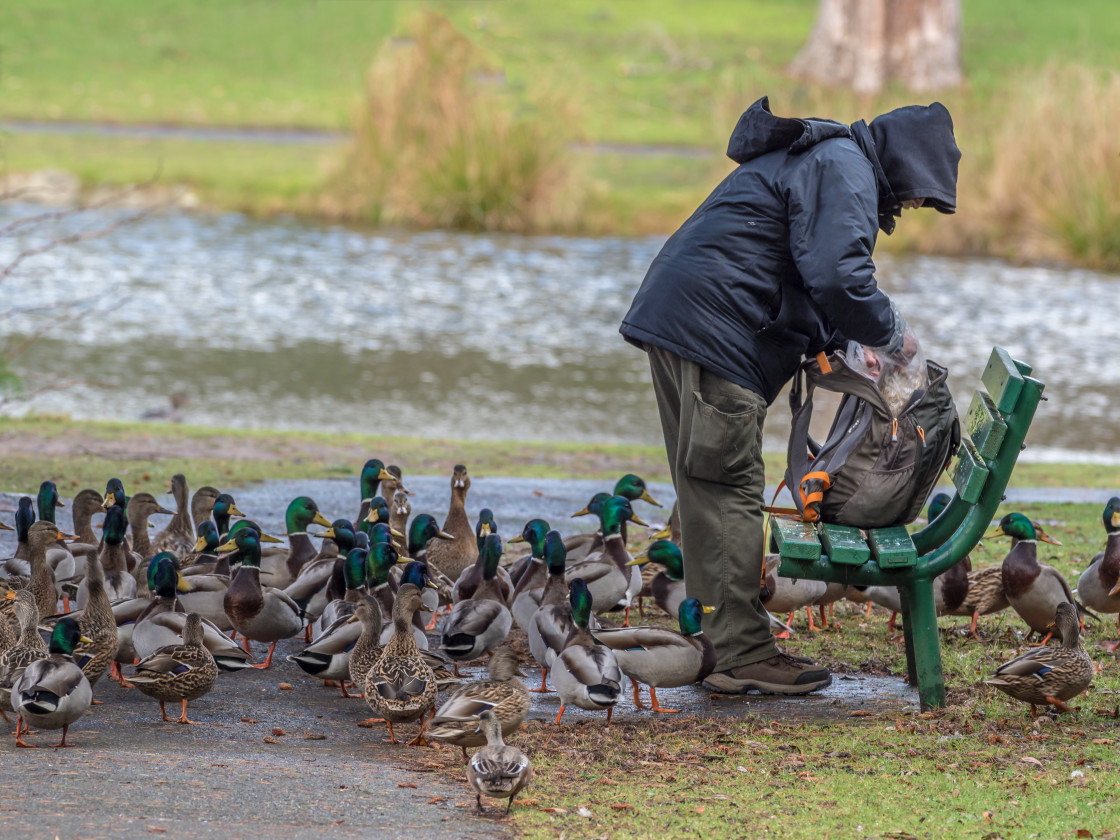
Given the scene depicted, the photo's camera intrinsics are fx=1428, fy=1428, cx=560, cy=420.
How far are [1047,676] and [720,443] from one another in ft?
5.02

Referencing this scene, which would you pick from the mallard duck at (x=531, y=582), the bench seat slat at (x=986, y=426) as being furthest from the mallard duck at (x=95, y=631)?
the bench seat slat at (x=986, y=426)

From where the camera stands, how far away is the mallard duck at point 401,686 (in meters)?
5.36

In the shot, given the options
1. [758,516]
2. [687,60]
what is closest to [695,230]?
[758,516]

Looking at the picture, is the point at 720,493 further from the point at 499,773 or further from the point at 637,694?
the point at 499,773

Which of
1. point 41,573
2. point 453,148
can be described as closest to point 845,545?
point 41,573

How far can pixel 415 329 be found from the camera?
756 inches

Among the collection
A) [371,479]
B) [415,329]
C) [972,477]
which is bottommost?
[371,479]

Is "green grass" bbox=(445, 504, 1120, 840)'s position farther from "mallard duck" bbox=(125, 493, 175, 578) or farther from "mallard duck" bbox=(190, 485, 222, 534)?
"mallard duck" bbox=(190, 485, 222, 534)

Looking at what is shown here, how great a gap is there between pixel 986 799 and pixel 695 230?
241 cm

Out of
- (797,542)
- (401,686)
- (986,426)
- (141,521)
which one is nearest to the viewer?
(401,686)

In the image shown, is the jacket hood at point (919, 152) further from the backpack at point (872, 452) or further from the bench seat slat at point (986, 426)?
the bench seat slat at point (986, 426)

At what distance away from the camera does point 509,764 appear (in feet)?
14.8

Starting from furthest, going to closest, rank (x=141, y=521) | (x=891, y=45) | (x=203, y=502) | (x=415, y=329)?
(x=891, y=45)
(x=415, y=329)
(x=203, y=502)
(x=141, y=521)

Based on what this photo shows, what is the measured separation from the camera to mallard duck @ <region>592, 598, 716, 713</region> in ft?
19.0
